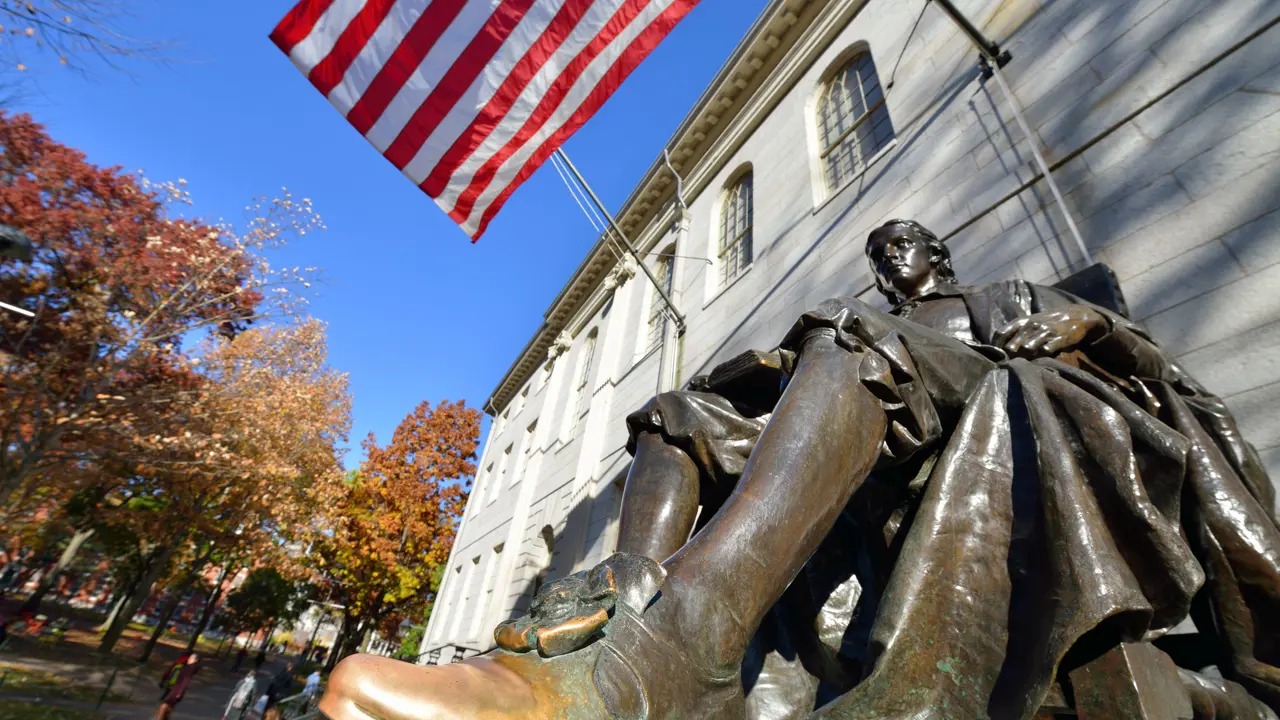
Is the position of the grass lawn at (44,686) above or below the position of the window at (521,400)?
below

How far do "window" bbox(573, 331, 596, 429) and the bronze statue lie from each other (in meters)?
11.3

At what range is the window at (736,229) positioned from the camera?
944cm

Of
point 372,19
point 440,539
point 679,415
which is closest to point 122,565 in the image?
point 440,539

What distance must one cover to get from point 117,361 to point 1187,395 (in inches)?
551

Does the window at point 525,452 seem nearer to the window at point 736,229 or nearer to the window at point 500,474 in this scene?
the window at point 500,474

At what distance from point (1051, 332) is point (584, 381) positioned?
13.6m

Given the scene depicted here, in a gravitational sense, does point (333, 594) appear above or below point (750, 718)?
above

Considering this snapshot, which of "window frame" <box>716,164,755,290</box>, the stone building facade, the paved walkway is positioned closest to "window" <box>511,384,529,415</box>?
the stone building facade

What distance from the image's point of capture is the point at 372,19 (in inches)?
183

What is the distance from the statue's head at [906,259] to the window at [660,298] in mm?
7659

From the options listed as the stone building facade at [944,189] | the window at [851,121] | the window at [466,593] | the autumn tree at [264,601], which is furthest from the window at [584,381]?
the autumn tree at [264,601]

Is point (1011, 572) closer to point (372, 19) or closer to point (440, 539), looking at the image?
point (372, 19)

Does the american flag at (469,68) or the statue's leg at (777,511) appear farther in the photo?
the american flag at (469,68)

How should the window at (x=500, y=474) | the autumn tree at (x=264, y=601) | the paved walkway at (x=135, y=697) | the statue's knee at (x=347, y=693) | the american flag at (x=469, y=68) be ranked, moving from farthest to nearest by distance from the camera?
the autumn tree at (x=264, y=601)
the window at (x=500, y=474)
the paved walkway at (x=135, y=697)
the american flag at (x=469, y=68)
the statue's knee at (x=347, y=693)
